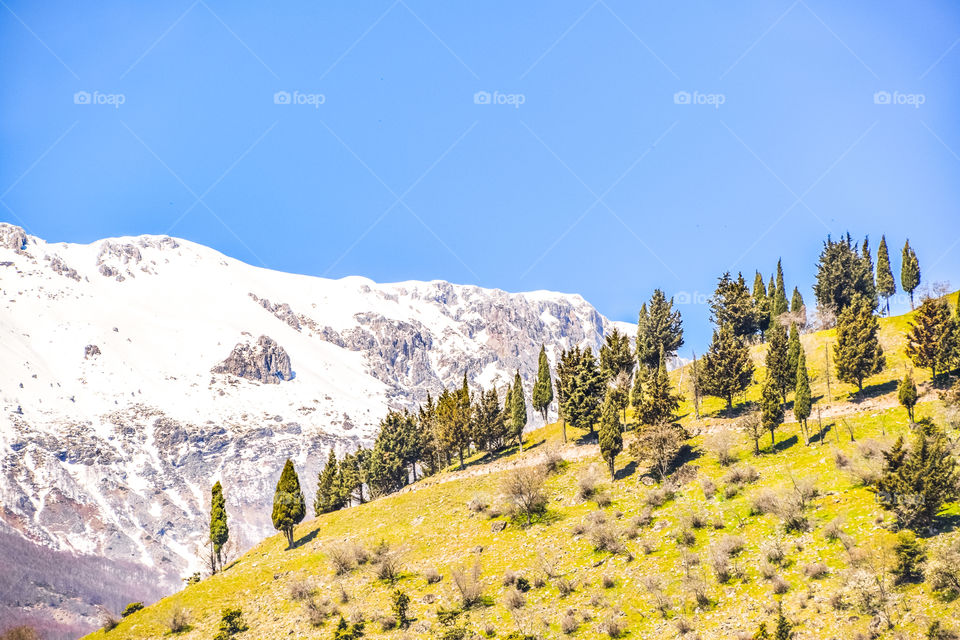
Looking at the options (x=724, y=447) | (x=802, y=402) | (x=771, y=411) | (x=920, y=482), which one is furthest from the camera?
(x=802, y=402)

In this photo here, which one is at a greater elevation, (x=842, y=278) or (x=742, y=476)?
(x=842, y=278)

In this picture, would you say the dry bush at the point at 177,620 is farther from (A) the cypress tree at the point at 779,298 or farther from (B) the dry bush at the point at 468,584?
(A) the cypress tree at the point at 779,298

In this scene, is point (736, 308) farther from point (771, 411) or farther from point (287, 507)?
point (287, 507)

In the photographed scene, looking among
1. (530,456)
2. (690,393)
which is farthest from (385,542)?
(690,393)

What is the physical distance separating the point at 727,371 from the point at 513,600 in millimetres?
42249

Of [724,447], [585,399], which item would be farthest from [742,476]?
[585,399]

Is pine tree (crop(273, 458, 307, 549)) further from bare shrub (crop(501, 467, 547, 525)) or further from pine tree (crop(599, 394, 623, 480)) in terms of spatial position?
pine tree (crop(599, 394, 623, 480))

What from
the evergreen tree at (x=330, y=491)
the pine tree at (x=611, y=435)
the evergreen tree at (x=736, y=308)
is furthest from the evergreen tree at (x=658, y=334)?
the evergreen tree at (x=330, y=491)

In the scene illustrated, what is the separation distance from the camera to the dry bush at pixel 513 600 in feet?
170

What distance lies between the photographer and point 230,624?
191 ft

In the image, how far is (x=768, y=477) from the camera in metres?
61.8

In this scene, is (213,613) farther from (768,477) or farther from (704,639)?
(768,477)

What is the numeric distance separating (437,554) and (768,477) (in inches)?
1216

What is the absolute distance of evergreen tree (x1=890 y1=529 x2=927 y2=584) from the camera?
42844mm
